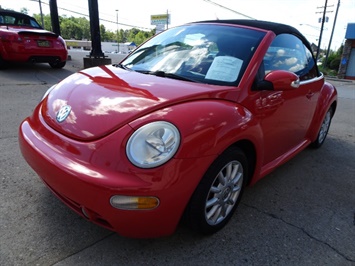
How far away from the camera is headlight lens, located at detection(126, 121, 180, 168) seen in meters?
1.62

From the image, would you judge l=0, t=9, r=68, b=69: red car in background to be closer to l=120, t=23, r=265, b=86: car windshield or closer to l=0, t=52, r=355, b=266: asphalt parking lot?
l=0, t=52, r=355, b=266: asphalt parking lot

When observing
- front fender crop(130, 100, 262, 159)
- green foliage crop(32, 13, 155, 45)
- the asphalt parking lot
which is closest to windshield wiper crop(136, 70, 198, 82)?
front fender crop(130, 100, 262, 159)

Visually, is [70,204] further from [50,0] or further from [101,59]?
[50,0]

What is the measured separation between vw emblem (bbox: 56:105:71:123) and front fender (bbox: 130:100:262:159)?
532mm

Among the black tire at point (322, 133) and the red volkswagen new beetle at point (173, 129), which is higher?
the red volkswagen new beetle at point (173, 129)

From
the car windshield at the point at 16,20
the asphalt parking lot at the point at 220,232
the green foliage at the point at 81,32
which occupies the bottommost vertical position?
the green foliage at the point at 81,32

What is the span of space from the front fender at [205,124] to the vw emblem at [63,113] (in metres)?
0.53

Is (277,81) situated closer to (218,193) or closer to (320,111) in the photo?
(218,193)

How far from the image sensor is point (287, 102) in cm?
262

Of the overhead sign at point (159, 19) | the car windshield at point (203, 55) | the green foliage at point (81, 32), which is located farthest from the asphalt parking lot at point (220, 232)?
the green foliage at point (81, 32)

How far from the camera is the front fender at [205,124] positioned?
170 cm

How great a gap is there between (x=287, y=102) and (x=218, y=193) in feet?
3.75

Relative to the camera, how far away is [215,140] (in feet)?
5.87

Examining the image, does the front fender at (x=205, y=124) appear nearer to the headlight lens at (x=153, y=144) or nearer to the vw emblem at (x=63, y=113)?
the headlight lens at (x=153, y=144)
